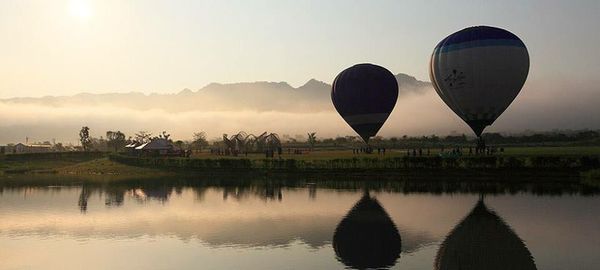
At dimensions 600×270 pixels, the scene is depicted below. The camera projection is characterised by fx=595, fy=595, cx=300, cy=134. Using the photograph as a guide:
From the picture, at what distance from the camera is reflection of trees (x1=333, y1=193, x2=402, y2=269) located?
2614 centimetres

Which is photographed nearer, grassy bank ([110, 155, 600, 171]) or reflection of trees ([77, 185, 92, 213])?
reflection of trees ([77, 185, 92, 213])

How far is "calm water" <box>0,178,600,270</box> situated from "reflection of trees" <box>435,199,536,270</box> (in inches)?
1.8

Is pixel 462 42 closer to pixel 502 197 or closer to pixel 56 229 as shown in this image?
pixel 502 197

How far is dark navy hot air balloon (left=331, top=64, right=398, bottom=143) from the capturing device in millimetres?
85688

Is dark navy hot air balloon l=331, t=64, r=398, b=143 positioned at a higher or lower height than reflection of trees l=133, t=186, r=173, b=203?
higher

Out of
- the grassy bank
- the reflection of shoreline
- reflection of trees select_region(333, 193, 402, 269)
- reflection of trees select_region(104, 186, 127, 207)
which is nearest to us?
reflection of trees select_region(333, 193, 402, 269)

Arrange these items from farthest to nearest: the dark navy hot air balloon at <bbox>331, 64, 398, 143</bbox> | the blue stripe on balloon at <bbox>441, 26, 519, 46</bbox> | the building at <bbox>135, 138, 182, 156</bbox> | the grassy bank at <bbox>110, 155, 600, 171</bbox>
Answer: the building at <bbox>135, 138, 182, 156</bbox>
the dark navy hot air balloon at <bbox>331, 64, 398, 143</bbox>
the blue stripe on balloon at <bbox>441, 26, 519, 46</bbox>
the grassy bank at <bbox>110, 155, 600, 171</bbox>

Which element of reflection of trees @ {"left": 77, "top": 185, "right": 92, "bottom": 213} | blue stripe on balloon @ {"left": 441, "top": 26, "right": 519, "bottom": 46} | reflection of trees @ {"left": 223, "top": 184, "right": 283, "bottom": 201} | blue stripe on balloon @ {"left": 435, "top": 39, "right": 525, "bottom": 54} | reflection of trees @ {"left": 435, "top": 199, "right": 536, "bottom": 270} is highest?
blue stripe on balloon @ {"left": 441, "top": 26, "right": 519, "bottom": 46}

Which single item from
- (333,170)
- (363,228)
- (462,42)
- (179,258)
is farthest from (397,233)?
(462,42)

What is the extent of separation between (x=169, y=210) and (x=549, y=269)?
28.3 metres

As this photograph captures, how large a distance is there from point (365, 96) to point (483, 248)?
58.6m

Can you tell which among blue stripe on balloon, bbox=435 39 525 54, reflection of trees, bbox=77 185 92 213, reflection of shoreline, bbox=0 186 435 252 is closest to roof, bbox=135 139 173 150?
reflection of trees, bbox=77 185 92 213

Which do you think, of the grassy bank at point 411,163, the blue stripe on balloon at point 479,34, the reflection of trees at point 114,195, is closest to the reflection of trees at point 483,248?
the reflection of trees at point 114,195

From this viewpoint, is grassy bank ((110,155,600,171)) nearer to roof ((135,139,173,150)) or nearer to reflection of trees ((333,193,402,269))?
reflection of trees ((333,193,402,269))
